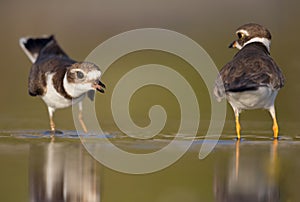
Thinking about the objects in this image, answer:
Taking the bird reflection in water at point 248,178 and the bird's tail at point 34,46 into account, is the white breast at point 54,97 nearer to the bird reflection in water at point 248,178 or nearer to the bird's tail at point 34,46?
the bird's tail at point 34,46

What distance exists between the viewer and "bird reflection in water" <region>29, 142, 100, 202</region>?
827cm

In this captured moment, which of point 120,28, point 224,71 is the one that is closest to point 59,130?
point 224,71

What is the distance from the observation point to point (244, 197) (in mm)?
7941

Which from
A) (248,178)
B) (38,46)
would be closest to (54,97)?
(38,46)

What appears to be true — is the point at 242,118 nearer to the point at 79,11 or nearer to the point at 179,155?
the point at 179,155

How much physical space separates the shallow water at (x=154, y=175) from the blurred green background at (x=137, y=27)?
223cm

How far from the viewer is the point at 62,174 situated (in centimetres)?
933

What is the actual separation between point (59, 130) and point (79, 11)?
17992mm

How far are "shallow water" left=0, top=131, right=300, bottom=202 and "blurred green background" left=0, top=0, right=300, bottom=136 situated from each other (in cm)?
223

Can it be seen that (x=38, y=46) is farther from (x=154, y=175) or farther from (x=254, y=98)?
(x=154, y=175)

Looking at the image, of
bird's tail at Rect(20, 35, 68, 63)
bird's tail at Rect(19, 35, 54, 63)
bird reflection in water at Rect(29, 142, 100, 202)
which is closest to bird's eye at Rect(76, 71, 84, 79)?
bird reflection in water at Rect(29, 142, 100, 202)

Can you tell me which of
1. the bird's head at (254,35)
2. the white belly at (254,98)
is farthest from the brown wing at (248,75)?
the bird's head at (254,35)

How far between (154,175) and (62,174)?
1.08m

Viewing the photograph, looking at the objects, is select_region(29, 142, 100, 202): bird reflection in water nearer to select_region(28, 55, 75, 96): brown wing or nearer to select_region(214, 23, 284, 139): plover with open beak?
select_region(28, 55, 75, 96): brown wing
